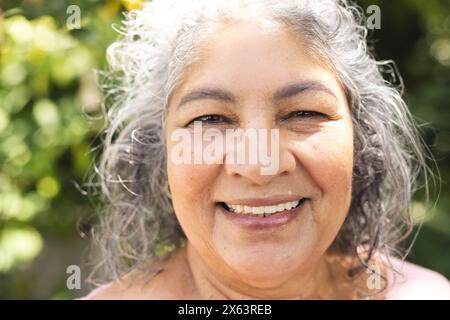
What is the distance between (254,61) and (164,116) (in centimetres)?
32

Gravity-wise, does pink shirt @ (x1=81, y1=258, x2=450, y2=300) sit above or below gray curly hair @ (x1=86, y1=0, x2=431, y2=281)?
below

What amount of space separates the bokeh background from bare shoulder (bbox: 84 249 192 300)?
0.24m

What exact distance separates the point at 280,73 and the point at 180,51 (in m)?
0.27

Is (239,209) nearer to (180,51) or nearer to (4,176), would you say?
(180,51)

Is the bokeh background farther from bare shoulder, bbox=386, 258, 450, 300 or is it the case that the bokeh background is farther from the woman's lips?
the woman's lips

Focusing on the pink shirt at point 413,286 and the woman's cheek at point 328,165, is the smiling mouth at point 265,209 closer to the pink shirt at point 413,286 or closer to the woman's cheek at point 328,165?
the woman's cheek at point 328,165

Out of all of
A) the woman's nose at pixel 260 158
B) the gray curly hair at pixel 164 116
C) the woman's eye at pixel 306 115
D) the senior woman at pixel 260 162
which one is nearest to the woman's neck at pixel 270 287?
the senior woman at pixel 260 162

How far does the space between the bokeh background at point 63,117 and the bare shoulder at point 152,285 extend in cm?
24

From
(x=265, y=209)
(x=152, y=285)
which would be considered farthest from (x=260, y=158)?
(x=152, y=285)

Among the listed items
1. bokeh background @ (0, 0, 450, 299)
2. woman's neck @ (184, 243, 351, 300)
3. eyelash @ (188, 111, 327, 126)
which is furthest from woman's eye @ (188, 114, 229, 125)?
bokeh background @ (0, 0, 450, 299)

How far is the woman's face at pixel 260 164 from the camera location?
4.75 feet

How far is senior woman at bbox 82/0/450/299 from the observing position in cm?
147

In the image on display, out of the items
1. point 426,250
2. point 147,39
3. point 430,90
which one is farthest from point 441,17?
point 147,39

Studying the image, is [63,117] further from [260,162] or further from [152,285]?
[260,162]
